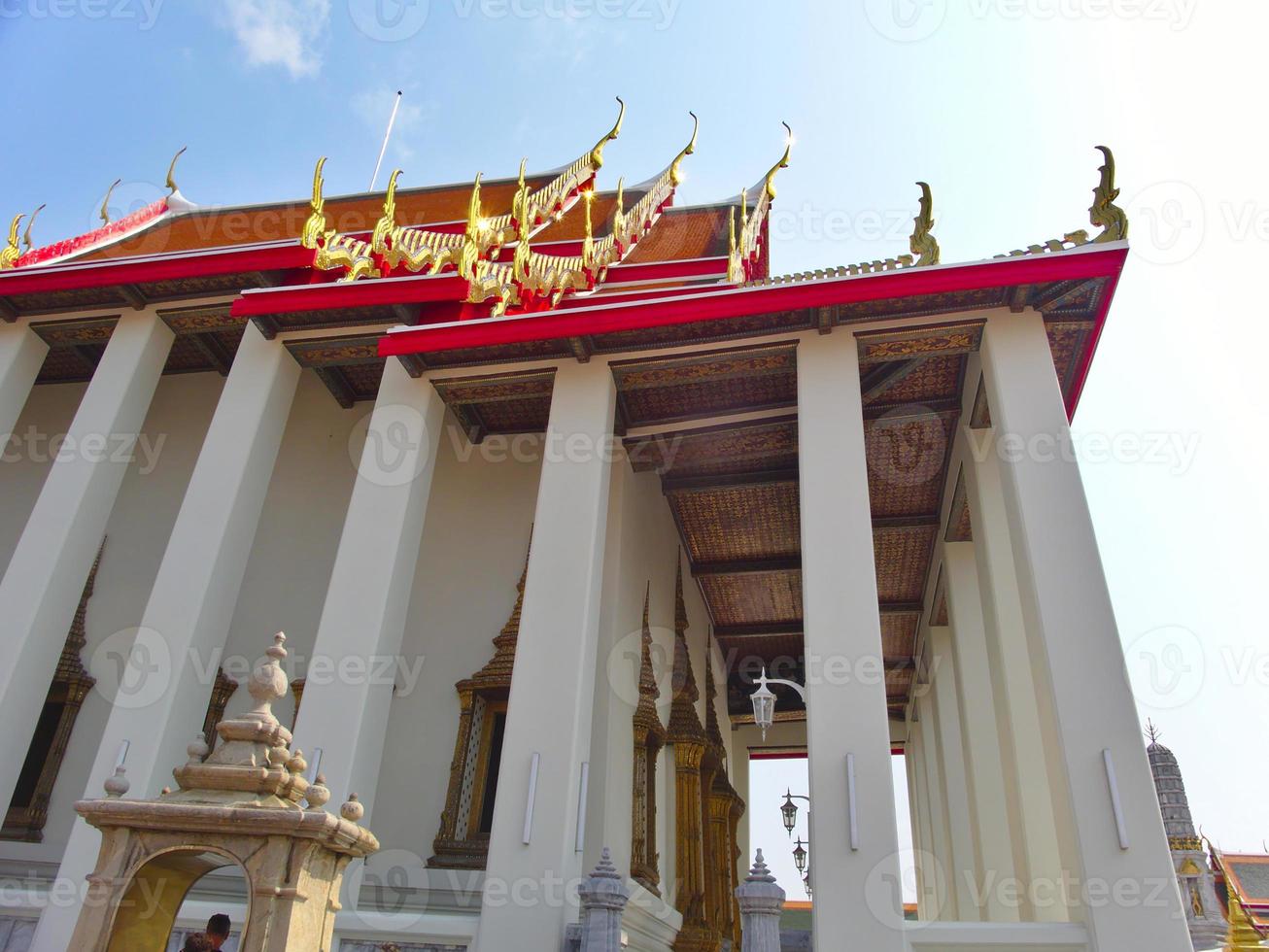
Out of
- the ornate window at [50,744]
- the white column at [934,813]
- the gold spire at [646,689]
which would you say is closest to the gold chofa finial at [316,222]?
the ornate window at [50,744]

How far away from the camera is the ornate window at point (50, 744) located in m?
6.65

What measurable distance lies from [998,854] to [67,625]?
7.08 m

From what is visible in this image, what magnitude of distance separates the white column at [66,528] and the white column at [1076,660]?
6.15m

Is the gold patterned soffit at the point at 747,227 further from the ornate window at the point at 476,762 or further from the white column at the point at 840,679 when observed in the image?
the ornate window at the point at 476,762

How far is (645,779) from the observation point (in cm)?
743

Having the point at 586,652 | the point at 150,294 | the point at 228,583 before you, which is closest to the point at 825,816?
the point at 586,652

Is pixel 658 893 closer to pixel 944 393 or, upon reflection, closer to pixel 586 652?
pixel 586 652

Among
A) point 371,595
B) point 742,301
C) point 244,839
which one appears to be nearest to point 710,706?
point 371,595

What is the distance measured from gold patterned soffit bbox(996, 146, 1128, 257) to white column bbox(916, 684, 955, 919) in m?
6.03

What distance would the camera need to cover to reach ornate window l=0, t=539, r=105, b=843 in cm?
665

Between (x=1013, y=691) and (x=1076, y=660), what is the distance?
131 centimetres

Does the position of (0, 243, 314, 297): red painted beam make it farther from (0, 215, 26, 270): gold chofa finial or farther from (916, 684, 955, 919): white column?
(916, 684, 955, 919): white column

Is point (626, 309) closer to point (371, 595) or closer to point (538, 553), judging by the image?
point (538, 553)

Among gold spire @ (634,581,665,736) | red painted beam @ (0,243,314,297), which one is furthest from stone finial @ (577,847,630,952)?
red painted beam @ (0,243,314,297)
